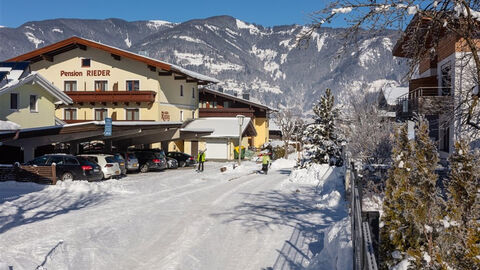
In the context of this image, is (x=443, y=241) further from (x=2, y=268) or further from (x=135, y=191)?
(x=135, y=191)

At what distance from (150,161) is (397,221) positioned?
28577 mm

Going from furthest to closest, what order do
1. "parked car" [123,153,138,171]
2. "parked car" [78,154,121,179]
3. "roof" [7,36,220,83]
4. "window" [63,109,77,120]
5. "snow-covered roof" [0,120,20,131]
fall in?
"window" [63,109,77,120] < "roof" [7,36,220,83] < "parked car" [123,153,138,171] < "parked car" [78,154,121,179] < "snow-covered roof" [0,120,20,131]

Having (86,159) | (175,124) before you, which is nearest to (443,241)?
(86,159)

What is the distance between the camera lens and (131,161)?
106 ft

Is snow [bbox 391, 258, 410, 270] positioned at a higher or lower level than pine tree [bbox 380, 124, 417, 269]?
lower

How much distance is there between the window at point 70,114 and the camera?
156ft

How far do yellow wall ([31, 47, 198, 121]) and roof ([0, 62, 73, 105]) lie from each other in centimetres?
1157

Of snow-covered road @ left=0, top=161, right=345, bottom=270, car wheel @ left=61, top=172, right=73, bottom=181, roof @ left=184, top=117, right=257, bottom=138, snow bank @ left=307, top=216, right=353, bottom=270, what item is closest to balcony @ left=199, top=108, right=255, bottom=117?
roof @ left=184, top=117, right=257, bottom=138

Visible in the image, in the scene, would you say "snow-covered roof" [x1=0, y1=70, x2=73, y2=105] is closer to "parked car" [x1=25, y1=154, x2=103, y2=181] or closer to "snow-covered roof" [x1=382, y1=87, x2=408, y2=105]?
"parked car" [x1=25, y1=154, x2=103, y2=181]

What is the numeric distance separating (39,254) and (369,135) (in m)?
23.8

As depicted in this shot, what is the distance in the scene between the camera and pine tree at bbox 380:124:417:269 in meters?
7.03

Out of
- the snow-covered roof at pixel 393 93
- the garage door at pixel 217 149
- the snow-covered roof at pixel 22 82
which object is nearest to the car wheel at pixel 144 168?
the snow-covered roof at pixel 22 82

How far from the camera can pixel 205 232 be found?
13.0m

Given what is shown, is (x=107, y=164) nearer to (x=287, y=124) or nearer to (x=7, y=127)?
(x=7, y=127)
